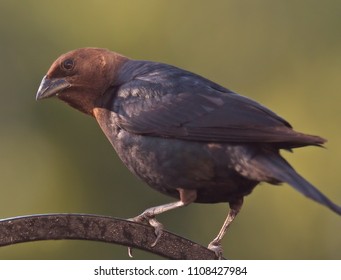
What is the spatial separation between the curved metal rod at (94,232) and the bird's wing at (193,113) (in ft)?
2.12

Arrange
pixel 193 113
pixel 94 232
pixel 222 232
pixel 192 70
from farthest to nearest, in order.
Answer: pixel 192 70
pixel 222 232
pixel 193 113
pixel 94 232

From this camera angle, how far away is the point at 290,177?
5.95 metres

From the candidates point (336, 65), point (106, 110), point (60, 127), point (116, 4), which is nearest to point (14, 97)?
point (60, 127)

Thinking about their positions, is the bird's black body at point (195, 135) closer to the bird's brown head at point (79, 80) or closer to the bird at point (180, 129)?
the bird at point (180, 129)

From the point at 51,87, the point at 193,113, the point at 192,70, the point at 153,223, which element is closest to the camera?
the point at 153,223

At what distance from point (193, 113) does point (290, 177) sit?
2.44 ft

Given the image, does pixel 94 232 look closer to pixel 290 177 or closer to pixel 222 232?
pixel 290 177

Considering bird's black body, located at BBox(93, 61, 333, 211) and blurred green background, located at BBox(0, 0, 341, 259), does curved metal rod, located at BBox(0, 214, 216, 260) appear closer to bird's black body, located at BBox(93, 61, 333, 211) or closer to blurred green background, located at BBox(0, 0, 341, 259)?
bird's black body, located at BBox(93, 61, 333, 211)

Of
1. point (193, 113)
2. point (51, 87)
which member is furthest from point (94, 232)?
point (51, 87)

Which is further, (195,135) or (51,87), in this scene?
(51,87)

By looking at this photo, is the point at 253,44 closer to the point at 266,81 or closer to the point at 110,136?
the point at 266,81

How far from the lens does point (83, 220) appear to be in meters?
5.56

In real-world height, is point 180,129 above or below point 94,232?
above

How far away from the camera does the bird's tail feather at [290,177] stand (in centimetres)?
564
